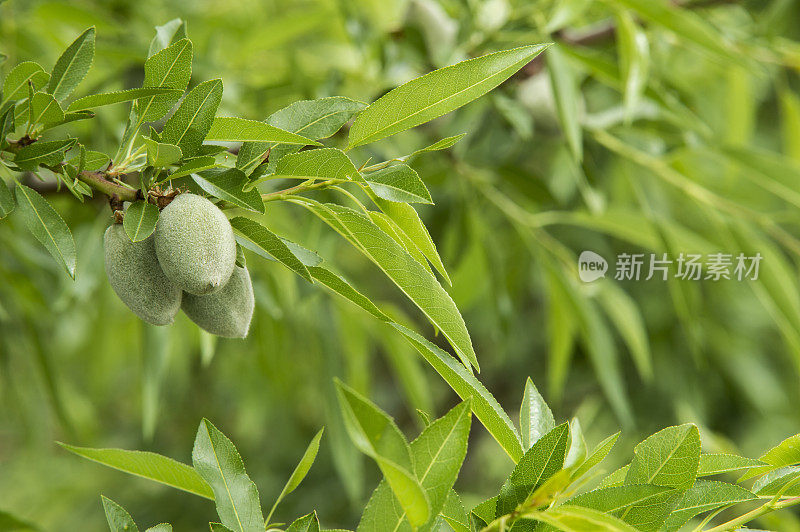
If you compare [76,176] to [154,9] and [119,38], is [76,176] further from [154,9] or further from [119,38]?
[154,9]

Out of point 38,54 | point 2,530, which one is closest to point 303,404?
point 38,54

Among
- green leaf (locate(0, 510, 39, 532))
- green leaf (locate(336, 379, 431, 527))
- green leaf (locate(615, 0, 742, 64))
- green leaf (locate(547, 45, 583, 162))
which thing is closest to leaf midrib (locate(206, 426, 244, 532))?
green leaf (locate(336, 379, 431, 527))

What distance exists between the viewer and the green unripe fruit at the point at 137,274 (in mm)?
321

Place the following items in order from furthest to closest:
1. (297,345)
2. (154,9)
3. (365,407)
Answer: (297,345), (154,9), (365,407)

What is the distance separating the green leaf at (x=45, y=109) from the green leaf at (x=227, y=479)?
138 mm

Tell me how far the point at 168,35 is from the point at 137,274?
16 centimetres

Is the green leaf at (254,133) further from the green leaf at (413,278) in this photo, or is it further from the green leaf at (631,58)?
the green leaf at (631,58)

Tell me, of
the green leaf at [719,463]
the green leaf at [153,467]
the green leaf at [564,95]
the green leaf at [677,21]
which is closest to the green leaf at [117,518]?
the green leaf at [153,467]

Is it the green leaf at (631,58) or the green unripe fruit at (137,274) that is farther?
the green leaf at (631,58)

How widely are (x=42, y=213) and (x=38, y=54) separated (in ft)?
1.85

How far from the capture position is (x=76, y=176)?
0.32 m

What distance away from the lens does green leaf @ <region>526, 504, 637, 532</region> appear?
25 centimetres

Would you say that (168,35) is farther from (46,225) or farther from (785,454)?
(785,454)

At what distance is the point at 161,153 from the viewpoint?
0.30 meters
